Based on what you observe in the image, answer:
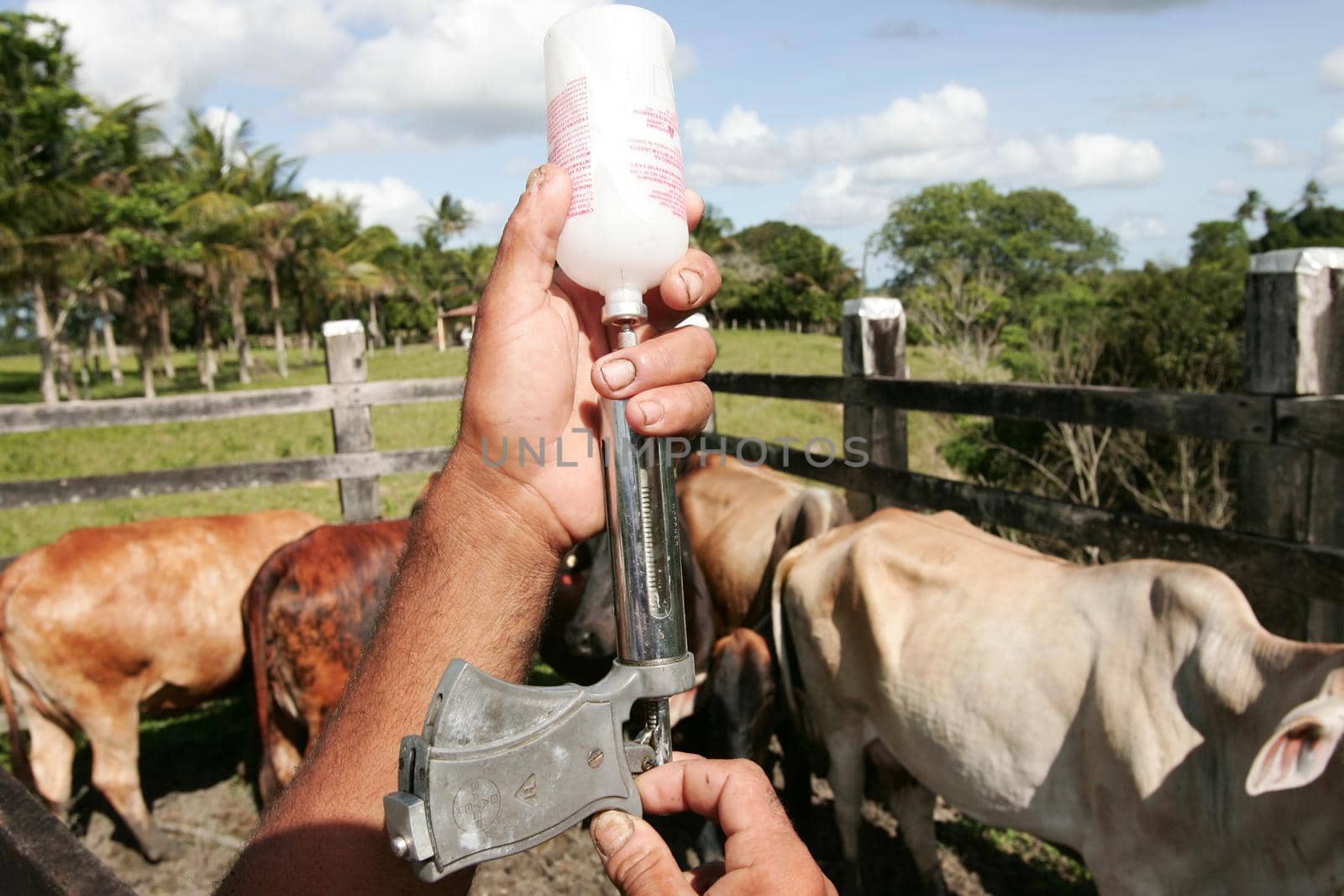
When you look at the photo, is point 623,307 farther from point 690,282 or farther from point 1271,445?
point 1271,445

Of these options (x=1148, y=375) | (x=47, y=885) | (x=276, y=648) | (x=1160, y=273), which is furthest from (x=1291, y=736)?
(x=1160, y=273)

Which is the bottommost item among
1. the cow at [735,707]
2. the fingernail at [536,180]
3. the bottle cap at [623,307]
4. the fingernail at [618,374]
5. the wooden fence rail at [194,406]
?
the cow at [735,707]

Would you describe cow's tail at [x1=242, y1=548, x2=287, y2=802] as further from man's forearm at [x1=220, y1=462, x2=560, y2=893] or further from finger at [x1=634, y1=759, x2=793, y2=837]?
finger at [x1=634, y1=759, x2=793, y2=837]

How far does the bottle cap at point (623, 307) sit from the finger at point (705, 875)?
2.32 feet

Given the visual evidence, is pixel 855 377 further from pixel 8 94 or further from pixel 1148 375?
pixel 8 94

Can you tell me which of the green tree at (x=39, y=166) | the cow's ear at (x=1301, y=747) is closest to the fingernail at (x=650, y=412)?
the cow's ear at (x=1301, y=747)

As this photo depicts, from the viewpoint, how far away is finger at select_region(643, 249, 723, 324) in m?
1.33

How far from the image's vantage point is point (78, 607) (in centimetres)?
417

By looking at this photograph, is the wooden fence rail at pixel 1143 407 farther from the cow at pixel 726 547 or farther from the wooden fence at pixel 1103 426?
the cow at pixel 726 547

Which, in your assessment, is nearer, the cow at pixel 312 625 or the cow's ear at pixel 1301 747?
the cow's ear at pixel 1301 747

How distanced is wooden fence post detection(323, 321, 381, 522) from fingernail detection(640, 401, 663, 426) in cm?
489

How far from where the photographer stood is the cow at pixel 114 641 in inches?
164

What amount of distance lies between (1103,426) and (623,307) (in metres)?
2.64

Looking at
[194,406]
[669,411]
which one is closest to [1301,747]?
[669,411]
